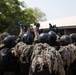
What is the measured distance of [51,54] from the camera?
5137mm

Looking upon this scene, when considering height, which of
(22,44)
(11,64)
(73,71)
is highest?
(22,44)

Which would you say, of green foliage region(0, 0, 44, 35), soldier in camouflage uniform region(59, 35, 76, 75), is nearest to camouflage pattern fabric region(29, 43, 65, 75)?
soldier in camouflage uniform region(59, 35, 76, 75)

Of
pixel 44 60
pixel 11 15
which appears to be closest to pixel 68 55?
pixel 44 60

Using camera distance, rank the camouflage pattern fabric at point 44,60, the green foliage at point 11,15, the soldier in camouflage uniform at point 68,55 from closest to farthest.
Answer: the camouflage pattern fabric at point 44,60 < the soldier in camouflage uniform at point 68,55 < the green foliage at point 11,15

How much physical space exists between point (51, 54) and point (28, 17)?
26.1 m

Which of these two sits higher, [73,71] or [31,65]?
[31,65]

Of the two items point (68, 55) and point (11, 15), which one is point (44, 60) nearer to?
point (68, 55)

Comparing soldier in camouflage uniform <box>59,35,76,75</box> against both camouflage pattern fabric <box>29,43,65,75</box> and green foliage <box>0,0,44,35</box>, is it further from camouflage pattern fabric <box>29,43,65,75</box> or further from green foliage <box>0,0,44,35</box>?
green foliage <box>0,0,44,35</box>

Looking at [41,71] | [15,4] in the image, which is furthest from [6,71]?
[15,4]

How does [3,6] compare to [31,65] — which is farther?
[3,6]

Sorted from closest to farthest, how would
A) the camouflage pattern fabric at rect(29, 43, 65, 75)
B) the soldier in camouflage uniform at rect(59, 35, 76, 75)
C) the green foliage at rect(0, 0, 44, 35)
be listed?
the camouflage pattern fabric at rect(29, 43, 65, 75) → the soldier in camouflage uniform at rect(59, 35, 76, 75) → the green foliage at rect(0, 0, 44, 35)

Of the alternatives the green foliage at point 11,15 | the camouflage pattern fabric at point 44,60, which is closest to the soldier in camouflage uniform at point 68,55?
the camouflage pattern fabric at point 44,60

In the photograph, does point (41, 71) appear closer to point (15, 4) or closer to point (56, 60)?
point (56, 60)

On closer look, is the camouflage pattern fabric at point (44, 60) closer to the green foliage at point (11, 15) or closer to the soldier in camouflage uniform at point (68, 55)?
the soldier in camouflage uniform at point (68, 55)
